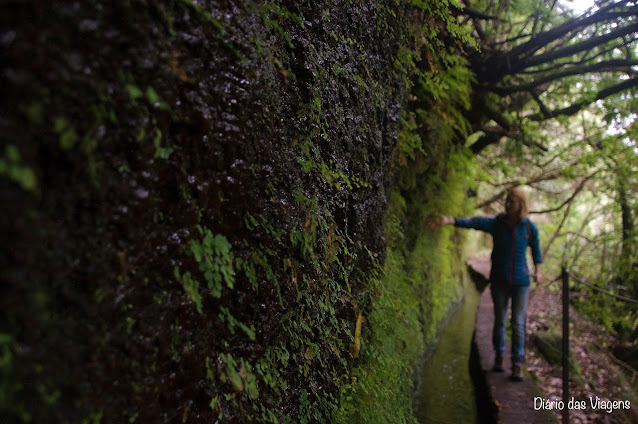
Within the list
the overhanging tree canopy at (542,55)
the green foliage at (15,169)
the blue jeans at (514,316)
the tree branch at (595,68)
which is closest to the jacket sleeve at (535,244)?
the blue jeans at (514,316)

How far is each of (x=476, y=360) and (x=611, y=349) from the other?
5.14 m

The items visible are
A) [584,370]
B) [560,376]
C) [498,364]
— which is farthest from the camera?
[584,370]

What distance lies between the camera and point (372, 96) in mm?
3328

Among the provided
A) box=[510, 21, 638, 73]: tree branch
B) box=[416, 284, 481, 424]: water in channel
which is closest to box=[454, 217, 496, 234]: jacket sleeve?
box=[416, 284, 481, 424]: water in channel

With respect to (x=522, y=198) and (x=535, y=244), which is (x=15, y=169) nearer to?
(x=522, y=198)

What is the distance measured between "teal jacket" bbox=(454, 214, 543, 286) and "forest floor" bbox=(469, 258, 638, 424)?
1375mm

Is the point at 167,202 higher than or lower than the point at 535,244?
higher

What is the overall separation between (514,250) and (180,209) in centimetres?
483

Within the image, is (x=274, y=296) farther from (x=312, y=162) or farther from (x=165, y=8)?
(x=165, y=8)

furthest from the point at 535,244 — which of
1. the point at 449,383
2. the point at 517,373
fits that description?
the point at 449,383

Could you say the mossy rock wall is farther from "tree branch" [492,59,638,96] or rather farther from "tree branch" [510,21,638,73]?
"tree branch" [492,59,638,96]

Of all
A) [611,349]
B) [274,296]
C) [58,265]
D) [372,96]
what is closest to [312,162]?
[274,296]

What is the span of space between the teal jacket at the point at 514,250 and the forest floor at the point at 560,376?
4.51 ft

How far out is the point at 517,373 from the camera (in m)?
5.28
